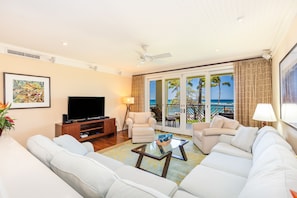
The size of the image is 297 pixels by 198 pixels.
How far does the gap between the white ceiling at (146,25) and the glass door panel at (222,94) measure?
98 centimetres

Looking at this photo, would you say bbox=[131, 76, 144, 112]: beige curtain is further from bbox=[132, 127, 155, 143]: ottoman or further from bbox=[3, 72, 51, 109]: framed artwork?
bbox=[3, 72, 51, 109]: framed artwork

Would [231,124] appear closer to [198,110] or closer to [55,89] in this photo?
[198,110]

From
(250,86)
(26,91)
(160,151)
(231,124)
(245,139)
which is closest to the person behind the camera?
(245,139)

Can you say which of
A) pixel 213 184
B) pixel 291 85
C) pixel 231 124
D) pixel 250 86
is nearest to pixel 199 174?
pixel 213 184

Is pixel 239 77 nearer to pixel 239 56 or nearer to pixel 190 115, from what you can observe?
pixel 239 56

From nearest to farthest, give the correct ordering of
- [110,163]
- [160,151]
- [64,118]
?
1. [110,163]
2. [160,151]
3. [64,118]

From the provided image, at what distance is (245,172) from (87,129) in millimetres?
3867

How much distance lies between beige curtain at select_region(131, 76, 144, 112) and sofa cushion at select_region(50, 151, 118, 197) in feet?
15.9

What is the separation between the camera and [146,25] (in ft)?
7.57

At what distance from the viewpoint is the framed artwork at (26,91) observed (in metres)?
3.20

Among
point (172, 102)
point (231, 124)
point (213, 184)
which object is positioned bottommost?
point (213, 184)

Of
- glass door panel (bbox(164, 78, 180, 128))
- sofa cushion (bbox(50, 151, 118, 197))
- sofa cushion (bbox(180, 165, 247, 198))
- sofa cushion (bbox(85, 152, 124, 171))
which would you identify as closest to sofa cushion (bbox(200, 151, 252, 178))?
sofa cushion (bbox(180, 165, 247, 198))

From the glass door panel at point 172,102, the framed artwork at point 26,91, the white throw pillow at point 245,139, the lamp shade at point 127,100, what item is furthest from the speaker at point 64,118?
the white throw pillow at point 245,139

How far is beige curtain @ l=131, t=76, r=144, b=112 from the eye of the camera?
5875 mm
